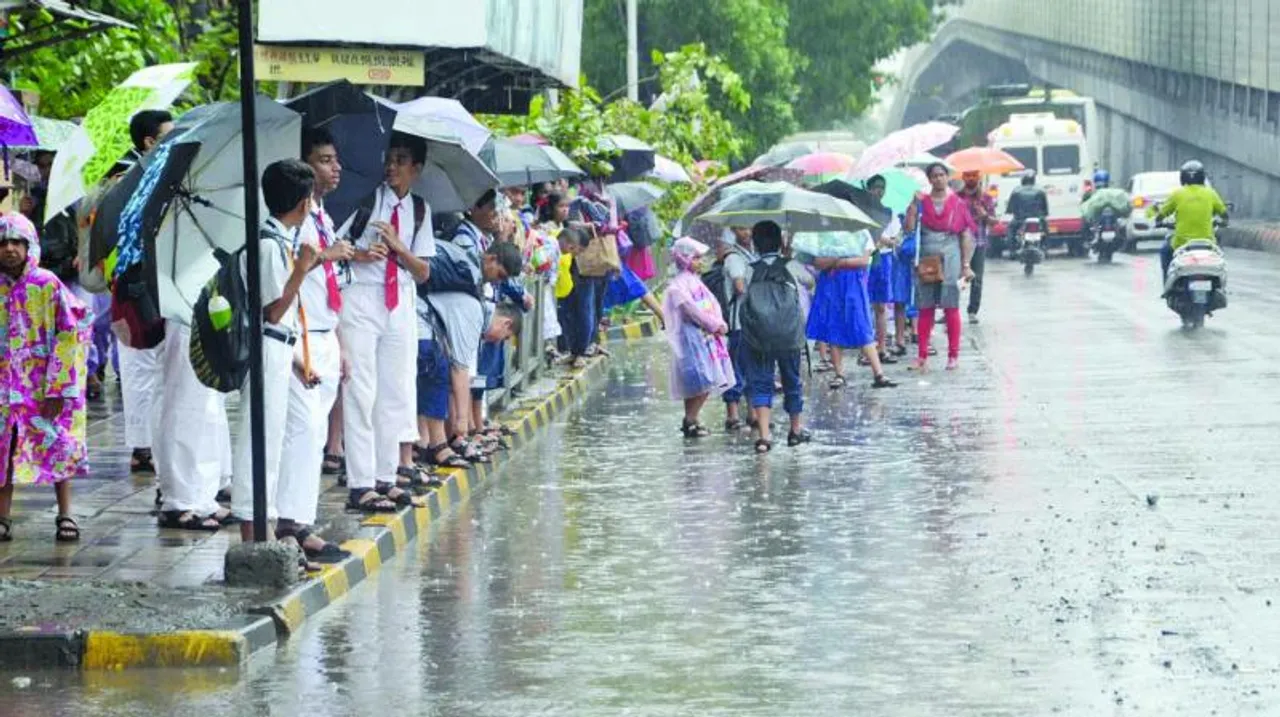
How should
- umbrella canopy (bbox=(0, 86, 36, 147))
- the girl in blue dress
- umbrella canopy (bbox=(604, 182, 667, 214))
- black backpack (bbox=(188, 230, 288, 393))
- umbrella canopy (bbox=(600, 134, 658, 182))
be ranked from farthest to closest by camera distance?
1. umbrella canopy (bbox=(600, 134, 658, 182))
2. umbrella canopy (bbox=(604, 182, 667, 214))
3. the girl in blue dress
4. umbrella canopy (bbox=(0, 86, 36, 147))
5. black backpack (bbox=(188, 230, 288, 393))

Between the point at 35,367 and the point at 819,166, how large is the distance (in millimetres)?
16116

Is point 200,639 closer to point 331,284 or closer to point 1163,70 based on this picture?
point 331,284

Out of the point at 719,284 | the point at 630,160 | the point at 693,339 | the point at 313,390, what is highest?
the point at 630,160

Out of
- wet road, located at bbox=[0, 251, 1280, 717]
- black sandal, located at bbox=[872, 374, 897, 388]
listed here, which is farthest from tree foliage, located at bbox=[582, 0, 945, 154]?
wet road, located at bbox=[0, 251, 1280, 717]

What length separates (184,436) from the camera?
41.5 ft

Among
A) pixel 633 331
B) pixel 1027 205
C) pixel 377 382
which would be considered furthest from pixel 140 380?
pixel 1027 205

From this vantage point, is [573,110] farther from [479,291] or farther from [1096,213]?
[1096,213]

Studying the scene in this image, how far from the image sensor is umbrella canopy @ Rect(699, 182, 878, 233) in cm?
1830

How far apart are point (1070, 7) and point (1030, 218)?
4450 centimetres

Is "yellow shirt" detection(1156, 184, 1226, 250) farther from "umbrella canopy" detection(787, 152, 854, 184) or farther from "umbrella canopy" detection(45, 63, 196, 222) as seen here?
"umbrella canopy" detection(45, 63, 196, 222)

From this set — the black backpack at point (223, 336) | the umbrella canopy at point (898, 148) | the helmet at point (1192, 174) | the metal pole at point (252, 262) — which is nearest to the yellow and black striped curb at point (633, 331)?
the umbrella canopy at point (898, 148)

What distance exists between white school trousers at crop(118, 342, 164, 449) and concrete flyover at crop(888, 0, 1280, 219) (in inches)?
1685

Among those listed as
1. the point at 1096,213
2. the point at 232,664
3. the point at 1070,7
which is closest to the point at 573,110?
the point at 232,664

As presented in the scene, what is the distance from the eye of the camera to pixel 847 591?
11008mm
